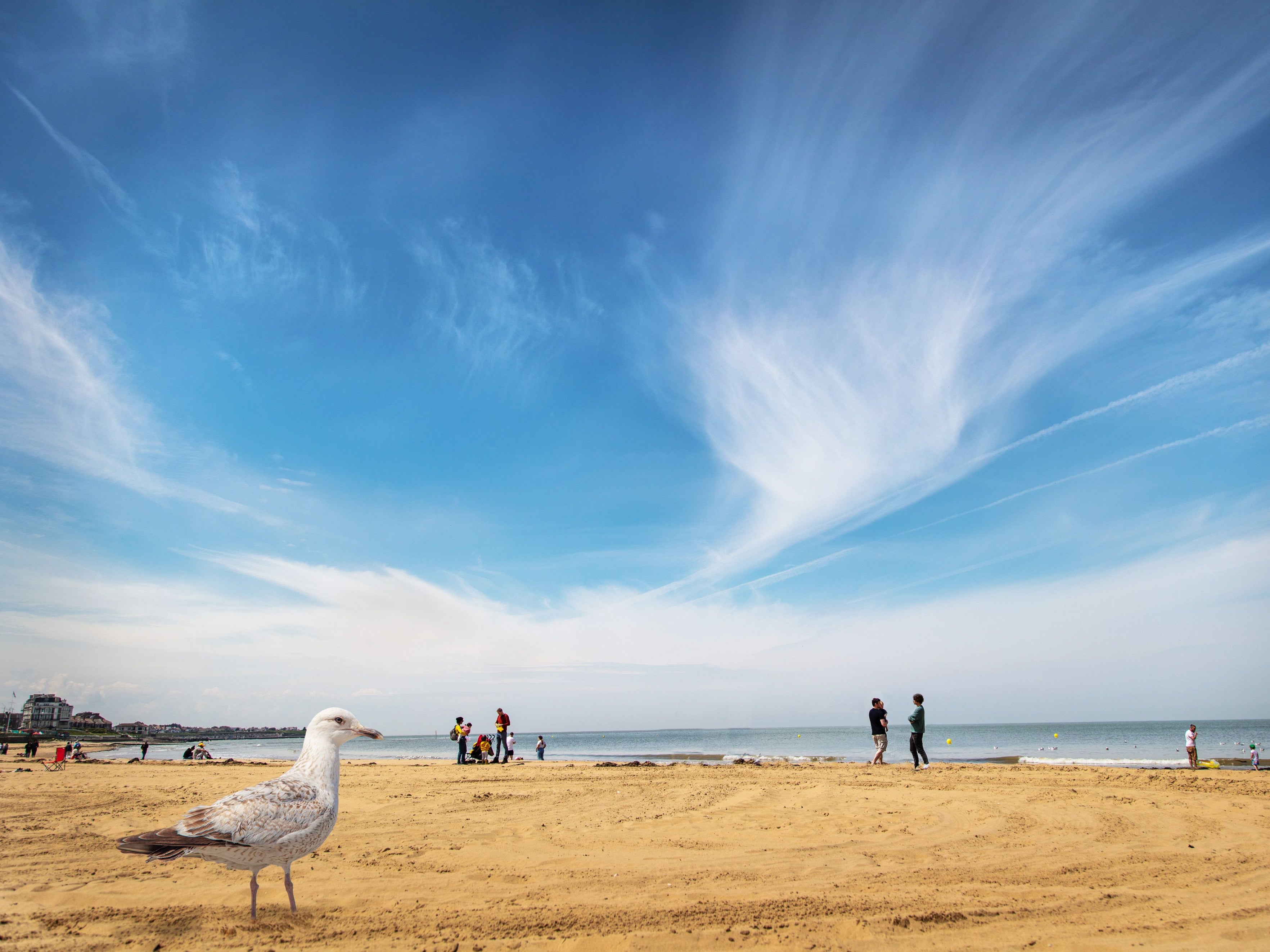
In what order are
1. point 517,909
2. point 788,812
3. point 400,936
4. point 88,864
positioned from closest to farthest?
1. point 400,936
2. point 517,909
3. point 88,864
4. point 788,812

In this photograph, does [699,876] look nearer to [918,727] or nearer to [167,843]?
[167,843]

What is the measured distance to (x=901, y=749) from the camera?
39.2 m

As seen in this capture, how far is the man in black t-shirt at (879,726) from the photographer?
17297 millimetres

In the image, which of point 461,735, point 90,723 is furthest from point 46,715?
point 461,735

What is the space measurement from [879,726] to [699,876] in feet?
44.4

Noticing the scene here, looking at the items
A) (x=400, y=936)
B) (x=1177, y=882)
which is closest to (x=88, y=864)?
(x=400, y=936)

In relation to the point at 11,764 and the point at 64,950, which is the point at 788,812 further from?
the point at 11,764

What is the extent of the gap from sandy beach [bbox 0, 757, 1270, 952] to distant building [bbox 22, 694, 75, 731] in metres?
141

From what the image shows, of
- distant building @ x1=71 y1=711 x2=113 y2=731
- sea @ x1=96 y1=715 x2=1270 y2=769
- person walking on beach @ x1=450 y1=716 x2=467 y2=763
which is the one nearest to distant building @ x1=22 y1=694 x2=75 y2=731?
distant building @ x1=71 y1=711 x2=113 y2=731

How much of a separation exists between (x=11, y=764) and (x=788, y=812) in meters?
33.4

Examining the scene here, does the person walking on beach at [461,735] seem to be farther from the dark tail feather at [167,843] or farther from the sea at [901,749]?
the dark tail feather at [167,843]

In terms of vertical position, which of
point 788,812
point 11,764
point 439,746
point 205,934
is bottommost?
point 439,746

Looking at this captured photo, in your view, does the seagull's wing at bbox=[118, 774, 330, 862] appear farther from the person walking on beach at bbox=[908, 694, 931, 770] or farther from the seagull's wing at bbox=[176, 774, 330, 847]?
the person walking on beach at bbox=[908, 694, 931, 770]

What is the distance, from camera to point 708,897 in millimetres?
5203
